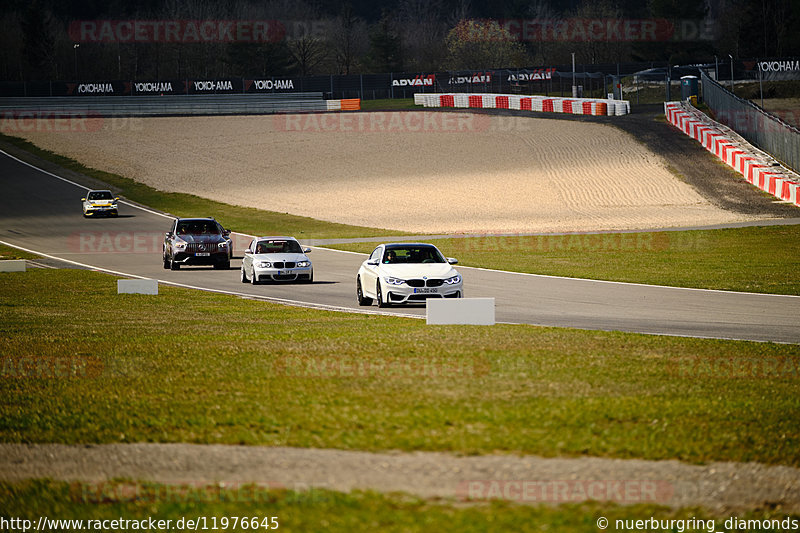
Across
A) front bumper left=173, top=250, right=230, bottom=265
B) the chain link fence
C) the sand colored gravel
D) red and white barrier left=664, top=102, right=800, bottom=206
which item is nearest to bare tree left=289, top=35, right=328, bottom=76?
the sand colored gravel

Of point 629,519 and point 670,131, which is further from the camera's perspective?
point 670,131

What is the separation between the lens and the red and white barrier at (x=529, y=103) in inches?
2849

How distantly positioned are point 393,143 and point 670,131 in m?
19.7

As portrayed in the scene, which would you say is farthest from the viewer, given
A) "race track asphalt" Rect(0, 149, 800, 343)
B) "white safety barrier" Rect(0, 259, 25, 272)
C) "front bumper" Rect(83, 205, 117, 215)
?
"front bumper" Rect(83, 205, 117, 215)

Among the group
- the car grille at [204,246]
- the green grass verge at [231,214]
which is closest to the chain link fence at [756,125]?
the green grass verge at [231,214]

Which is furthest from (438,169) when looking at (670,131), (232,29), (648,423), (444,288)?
(232,29)

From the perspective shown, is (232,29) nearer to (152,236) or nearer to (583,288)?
(152,236)

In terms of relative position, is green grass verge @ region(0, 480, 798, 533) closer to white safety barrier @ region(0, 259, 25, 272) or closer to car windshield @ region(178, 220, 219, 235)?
car windshield @ region(178, 220, 219, 235)

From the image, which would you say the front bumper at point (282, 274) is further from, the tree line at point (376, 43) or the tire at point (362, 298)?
the tree line at point (376, 43)

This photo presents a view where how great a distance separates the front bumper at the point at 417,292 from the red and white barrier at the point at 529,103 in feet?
181

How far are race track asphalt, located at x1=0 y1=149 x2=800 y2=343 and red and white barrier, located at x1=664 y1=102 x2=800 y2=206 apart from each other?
2252 centimetres

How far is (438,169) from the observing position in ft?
196

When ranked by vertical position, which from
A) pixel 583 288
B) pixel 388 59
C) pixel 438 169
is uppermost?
pixel 388 59

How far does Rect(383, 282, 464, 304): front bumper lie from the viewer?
1925cm
